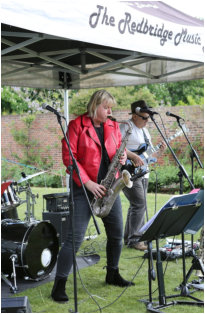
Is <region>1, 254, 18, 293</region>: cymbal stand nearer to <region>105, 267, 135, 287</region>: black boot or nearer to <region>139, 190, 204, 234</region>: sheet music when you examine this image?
<region>105, 267, 135, 287</region>: black boot

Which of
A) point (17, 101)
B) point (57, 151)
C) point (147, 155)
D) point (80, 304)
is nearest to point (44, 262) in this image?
point (80, 304)

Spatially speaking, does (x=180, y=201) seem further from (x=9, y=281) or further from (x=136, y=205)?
(x=136, y=205)

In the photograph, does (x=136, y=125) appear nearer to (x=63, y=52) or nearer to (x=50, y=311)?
(x=63, y=52)

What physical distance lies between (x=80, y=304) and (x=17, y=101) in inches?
606

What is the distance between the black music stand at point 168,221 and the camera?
331 centimetres

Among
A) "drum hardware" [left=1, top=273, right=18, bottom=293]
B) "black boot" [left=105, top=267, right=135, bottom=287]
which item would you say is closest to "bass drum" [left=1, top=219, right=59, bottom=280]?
"drum hardware" [left=1, top=273, right=18, bottom=293]

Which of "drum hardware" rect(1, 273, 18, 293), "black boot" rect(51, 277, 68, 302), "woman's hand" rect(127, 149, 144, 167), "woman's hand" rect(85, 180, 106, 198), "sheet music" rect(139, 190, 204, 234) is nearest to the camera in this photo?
"sheet music" rect(139, 190, 204, 234)

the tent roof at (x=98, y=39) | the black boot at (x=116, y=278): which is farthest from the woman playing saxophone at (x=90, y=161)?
the tent roof at (x=98, y=39)

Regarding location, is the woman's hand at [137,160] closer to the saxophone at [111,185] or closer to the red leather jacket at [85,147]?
the saxophone at [111,185]

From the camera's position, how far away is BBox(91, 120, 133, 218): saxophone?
13.2 ft

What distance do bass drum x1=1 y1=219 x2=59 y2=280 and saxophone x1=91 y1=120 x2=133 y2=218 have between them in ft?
3.29

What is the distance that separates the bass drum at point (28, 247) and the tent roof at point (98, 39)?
1849 mm

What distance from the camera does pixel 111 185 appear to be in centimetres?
407

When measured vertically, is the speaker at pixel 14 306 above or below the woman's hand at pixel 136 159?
below
